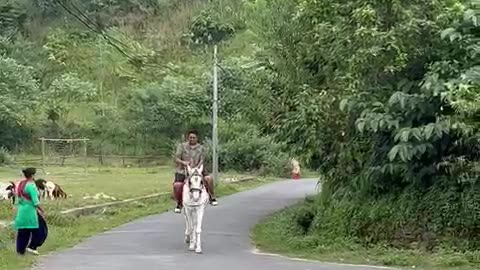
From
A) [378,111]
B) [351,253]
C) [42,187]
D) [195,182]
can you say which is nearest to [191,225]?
[195,182]

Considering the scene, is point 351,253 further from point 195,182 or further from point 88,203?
point 88,203

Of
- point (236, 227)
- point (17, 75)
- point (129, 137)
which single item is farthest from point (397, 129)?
point (129, 137)

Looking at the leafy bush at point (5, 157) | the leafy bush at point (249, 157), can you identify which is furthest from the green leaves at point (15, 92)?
the leafy bush at point (249, 157)

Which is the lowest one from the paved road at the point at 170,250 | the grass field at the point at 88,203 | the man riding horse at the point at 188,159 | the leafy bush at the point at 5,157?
the paved road at the point at 170,250

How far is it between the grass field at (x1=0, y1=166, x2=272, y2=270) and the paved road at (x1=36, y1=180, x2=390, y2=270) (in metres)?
0.46

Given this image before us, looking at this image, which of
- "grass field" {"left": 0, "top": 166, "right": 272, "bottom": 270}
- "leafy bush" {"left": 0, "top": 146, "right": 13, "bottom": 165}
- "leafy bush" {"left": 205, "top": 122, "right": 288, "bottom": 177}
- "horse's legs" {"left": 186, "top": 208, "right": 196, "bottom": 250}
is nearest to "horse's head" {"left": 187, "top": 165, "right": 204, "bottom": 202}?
"horse's legs" {"left": 186, "top": 208, "right": 196, "bottom": 250}

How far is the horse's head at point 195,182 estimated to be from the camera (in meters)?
15.9

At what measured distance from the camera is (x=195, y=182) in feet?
52.3

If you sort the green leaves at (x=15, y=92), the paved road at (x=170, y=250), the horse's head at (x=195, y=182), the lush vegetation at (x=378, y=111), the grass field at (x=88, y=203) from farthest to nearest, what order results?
the green leaves at (x=15, y=92) → the grass field at (x=88, y=203) → the horse's head at (x=195, y=182) → the lush vegetation at (x=378, y=111) → the paved road at (x=170, y=250)

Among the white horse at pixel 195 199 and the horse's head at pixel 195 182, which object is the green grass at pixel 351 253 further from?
the horse's head at pixel 195 182

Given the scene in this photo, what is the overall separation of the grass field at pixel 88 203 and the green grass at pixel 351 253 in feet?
13.3

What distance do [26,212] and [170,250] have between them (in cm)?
279

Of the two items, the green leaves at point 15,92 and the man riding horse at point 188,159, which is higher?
the green leaves at point 15,92

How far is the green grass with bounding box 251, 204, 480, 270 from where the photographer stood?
13.5m
